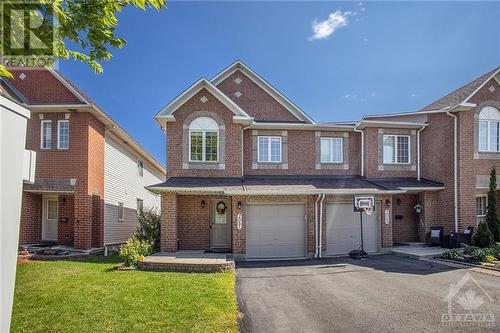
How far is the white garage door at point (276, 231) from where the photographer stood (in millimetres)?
13898

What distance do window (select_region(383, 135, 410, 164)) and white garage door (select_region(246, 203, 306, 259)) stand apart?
6.10 m

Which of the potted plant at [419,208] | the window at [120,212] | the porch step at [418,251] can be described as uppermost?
the potted plant at [419,208]

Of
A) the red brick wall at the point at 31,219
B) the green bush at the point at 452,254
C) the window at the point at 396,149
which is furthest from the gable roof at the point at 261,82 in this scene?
the red brick wall at the point at 31,219

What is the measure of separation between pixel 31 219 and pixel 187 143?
26.9ft

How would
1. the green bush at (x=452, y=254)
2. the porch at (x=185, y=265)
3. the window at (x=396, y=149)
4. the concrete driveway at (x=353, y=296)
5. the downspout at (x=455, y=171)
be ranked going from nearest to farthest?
the concrete driveway at (x=353, y=296)
the porch at (x=185, y=265)
the green bush at (x=452, y=254)
the downspout at (x=455, y=171)
the window at (x=396, y=149)

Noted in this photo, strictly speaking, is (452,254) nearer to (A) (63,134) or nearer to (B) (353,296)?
(B) (353,296)

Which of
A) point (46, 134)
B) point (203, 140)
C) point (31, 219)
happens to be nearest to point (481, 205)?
point (203, 140)

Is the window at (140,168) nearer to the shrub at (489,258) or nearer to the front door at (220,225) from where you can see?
the front door at (220,225)

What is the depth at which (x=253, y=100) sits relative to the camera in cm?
1781

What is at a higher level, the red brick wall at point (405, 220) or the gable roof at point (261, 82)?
the gable roof at point (261, 82)

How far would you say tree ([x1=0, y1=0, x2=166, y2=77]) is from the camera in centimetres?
390

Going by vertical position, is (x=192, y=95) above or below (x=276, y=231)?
above

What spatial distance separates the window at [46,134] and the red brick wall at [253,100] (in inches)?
332

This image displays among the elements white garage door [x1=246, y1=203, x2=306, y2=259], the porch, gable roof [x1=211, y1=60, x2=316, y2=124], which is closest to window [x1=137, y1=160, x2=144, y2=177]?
gable roof [x1=211, y1=60, x2=316, y2=124]
